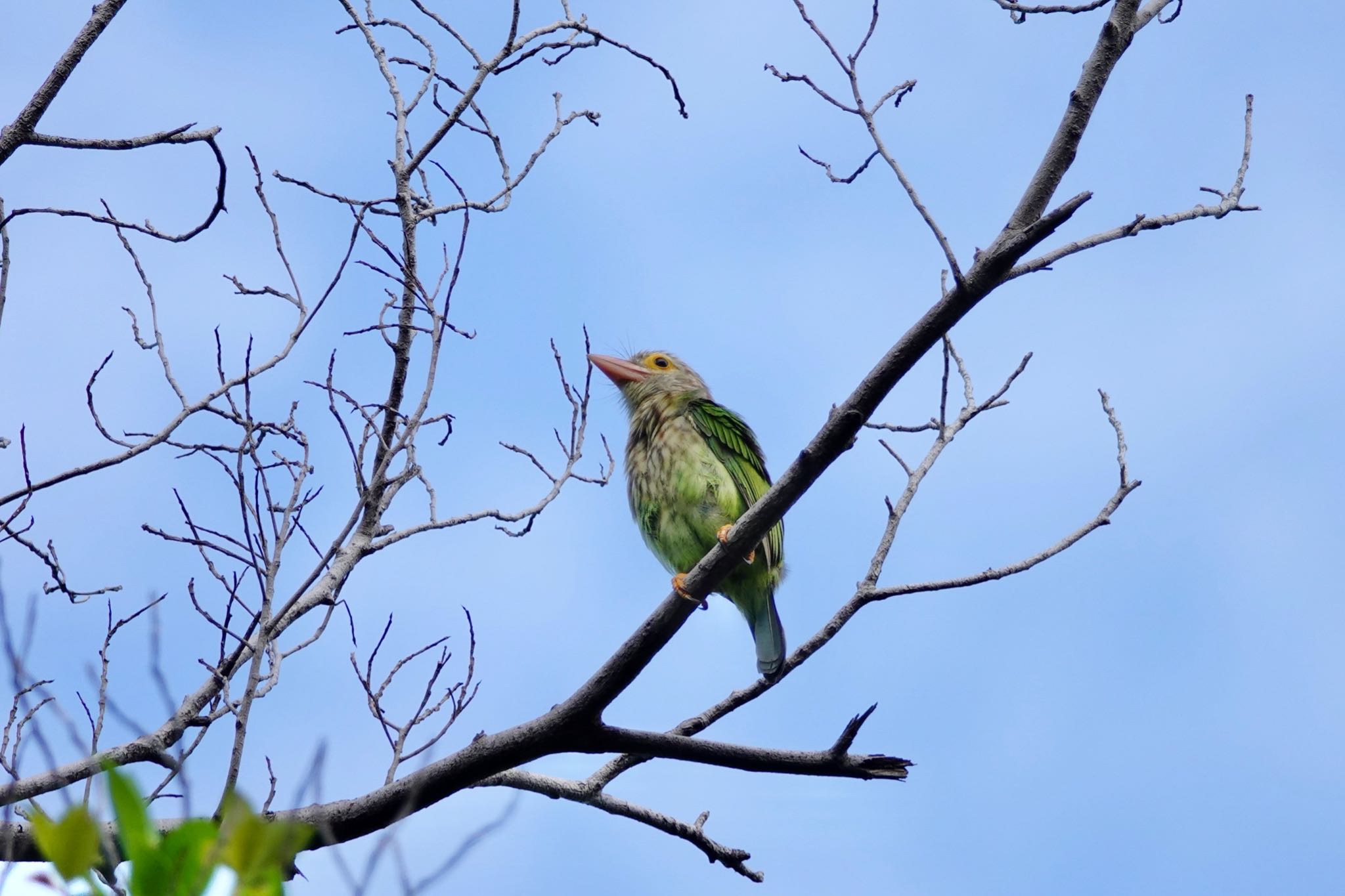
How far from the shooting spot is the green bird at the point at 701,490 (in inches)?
189

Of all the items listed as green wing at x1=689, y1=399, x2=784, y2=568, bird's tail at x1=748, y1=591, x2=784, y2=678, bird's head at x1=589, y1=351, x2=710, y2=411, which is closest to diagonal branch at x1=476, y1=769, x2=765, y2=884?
bird's tail at x1=748, y1=591, x2=784, y2=678

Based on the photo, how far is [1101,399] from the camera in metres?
4.42

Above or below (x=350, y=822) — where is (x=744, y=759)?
above

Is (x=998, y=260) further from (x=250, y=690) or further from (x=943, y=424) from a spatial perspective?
(x=250, y=690)

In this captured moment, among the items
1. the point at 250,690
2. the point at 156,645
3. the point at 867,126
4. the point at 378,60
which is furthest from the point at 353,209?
the point at 156,645

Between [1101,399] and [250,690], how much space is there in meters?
3.01

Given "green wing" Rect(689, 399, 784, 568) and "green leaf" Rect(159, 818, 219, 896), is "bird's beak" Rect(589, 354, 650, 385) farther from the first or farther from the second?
"green leaf" Rect(159, 818, 219, 896)

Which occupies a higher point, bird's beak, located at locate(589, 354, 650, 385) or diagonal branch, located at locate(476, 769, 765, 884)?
bird's beak, located at locate(589, 354, 650, 385)

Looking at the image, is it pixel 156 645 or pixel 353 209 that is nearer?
pixel 156 645

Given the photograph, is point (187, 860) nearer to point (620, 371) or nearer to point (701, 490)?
point (701, 490)

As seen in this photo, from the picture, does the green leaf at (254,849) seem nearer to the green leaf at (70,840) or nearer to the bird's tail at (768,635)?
the green leaf at (70,840)

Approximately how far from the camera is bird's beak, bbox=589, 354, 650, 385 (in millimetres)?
6422

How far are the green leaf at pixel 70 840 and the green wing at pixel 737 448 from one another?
3.84 metres

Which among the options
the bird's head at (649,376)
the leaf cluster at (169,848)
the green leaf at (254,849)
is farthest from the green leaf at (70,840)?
the bird's head at (649,376)
